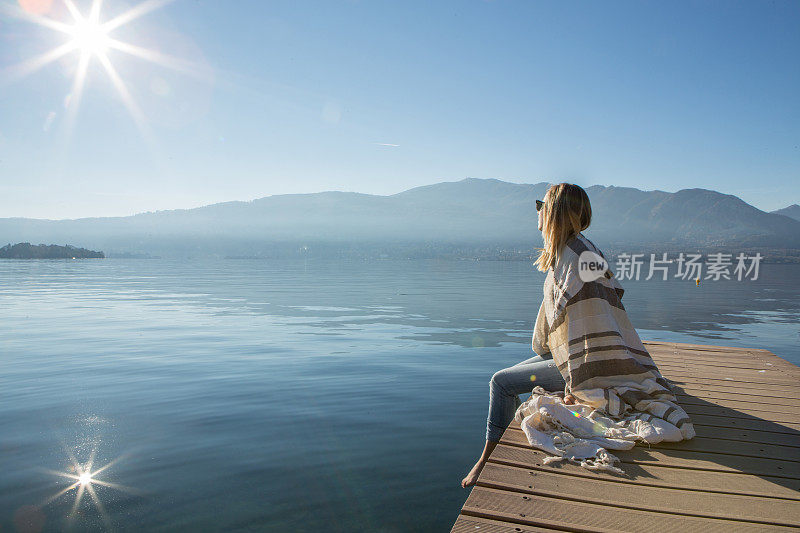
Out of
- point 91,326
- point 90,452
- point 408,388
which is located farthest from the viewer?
point 91,326

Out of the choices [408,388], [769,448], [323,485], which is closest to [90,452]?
[323,485]

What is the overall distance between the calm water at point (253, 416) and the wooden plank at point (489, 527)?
6.51ft

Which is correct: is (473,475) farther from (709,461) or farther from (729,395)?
(729,395)

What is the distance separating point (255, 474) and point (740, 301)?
33.2m

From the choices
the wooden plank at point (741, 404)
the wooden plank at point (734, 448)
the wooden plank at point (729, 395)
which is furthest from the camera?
the wooden plank at point (729, 395)

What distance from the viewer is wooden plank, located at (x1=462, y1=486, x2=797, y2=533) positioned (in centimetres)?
290

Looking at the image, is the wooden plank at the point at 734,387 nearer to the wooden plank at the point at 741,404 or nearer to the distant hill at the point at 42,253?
the wooden plank at the point at 741,404

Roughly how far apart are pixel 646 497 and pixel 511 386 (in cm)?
180

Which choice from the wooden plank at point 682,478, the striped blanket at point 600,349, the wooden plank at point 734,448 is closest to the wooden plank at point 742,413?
the wooden plank at point 734,448

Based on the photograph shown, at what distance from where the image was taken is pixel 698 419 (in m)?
5.11

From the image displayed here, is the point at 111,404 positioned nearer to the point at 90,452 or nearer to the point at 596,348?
the point at 90,452

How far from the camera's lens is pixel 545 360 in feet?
16.9

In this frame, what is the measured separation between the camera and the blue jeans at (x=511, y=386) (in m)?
4.91

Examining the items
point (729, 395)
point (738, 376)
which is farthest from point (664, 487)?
point (738, 376)
